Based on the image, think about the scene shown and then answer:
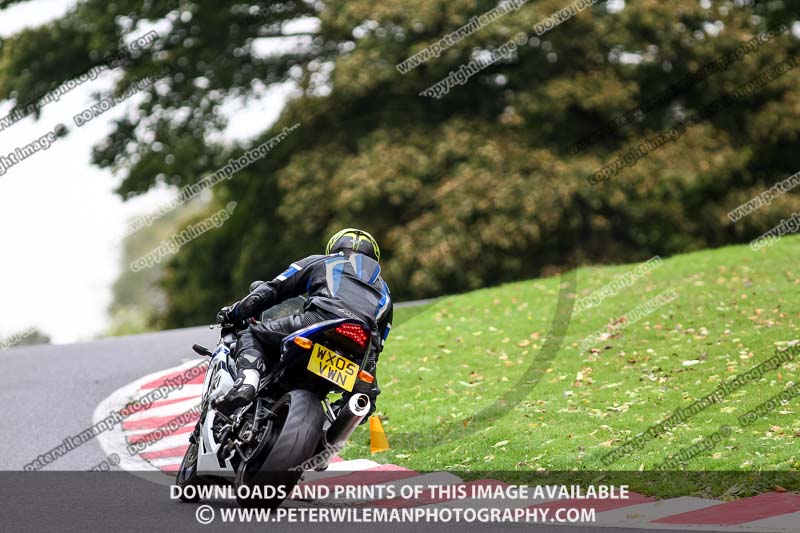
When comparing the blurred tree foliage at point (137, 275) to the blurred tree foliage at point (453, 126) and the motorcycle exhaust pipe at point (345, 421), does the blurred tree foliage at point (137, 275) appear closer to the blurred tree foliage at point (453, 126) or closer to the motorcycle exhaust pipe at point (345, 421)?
the blurred tree foliage at point (453, 126)

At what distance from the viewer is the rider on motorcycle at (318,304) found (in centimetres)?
739

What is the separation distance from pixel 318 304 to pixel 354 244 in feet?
2.28

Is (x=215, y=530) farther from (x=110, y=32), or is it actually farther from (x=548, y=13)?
(x=110, y=32)

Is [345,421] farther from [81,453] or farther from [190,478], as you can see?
[81,453]

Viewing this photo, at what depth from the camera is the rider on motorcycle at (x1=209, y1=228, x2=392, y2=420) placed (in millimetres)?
7391

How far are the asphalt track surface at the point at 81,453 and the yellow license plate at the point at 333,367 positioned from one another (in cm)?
91

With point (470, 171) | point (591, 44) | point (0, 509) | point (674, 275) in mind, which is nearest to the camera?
point (0, 509)

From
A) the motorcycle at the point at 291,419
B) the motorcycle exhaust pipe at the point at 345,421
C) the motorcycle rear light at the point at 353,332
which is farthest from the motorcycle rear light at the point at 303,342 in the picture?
the motorcycle exhaust pipe at the point at 345,421

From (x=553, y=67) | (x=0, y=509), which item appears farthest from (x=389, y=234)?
(x=0, y=509)

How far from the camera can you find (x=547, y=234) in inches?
998

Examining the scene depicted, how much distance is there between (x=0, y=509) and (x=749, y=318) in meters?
10.0

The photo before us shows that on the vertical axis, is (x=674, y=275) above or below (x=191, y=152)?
above

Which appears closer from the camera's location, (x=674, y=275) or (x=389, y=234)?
(x=674, y=275)

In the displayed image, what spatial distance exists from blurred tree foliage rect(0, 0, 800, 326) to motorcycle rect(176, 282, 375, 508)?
16532mm
